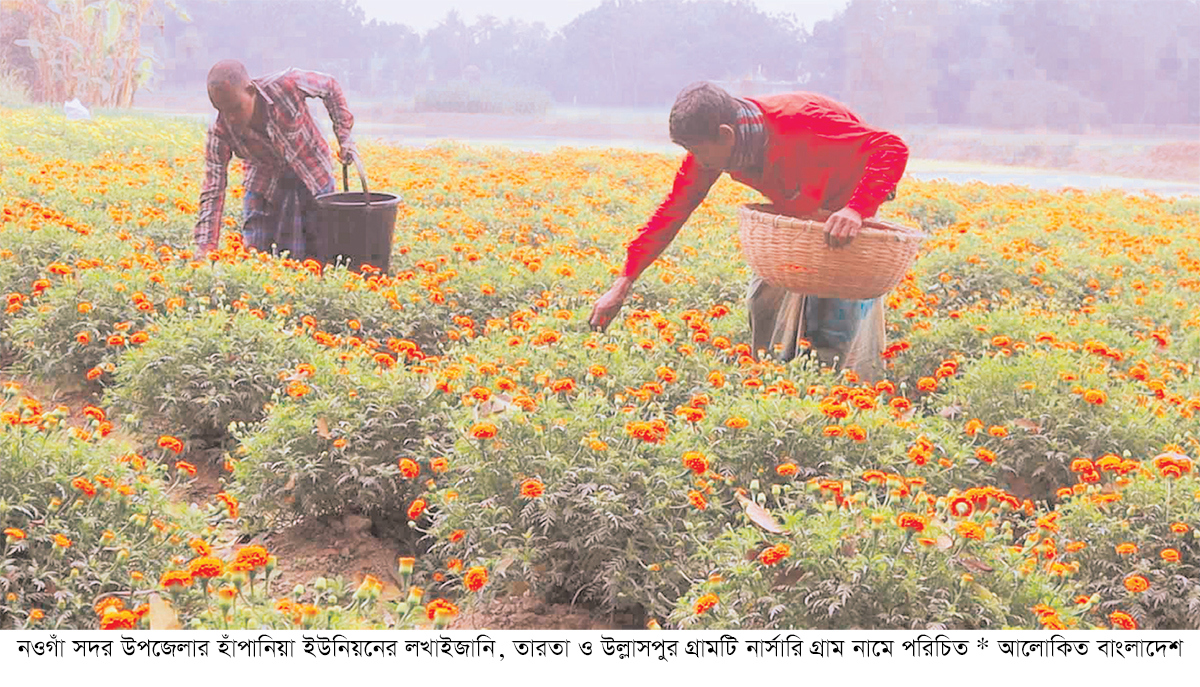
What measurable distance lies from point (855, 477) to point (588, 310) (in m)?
1.53

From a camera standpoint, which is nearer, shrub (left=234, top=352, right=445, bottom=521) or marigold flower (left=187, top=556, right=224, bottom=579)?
marigold flower (left=187, top=556, right=224, bottom=579)

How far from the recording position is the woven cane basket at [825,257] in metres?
3.42

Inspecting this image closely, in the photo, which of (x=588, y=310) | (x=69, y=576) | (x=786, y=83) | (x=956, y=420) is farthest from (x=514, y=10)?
(x=69, y=576)

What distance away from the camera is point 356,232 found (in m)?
4.93

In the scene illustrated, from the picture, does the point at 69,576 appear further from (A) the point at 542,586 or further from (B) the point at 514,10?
(B) the point at 514,10

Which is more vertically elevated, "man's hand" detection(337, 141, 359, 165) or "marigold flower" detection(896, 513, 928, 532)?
"man's hand" detection(337, 141, 359, 165)

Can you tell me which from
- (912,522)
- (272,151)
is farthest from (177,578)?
(272,151)

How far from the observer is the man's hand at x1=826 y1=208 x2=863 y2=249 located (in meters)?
3.37

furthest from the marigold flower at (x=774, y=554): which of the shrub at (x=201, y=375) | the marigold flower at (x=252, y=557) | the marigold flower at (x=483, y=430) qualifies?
the shrub at (x=201, y=375)

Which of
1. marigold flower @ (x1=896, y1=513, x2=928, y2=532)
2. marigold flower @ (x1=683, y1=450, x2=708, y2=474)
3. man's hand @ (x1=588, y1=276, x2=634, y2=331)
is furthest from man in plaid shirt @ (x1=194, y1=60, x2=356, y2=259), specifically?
marigold flower @ (x1=896, y1=513, x2=928, y2=532)

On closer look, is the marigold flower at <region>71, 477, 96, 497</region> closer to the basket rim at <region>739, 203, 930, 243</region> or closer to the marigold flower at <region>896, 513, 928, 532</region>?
the marigold flower at <region>896, 513, 928, 532</region>

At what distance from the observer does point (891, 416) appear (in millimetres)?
3240

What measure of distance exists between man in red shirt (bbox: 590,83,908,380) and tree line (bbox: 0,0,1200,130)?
175 centimetres

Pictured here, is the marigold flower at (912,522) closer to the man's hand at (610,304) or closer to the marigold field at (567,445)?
the marigold field at (567,445)
